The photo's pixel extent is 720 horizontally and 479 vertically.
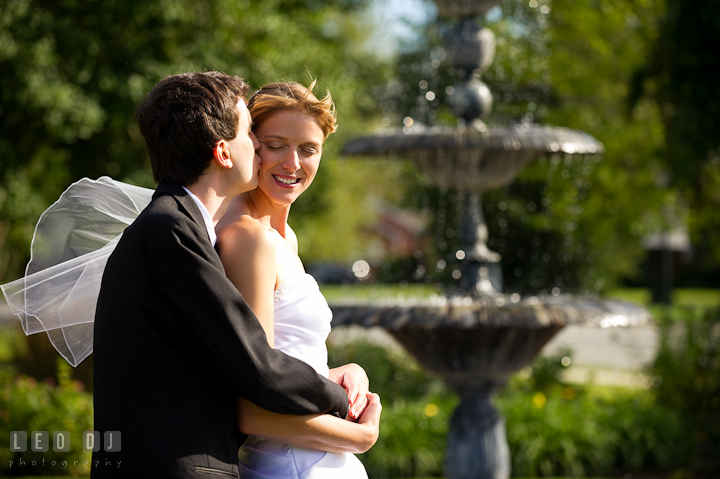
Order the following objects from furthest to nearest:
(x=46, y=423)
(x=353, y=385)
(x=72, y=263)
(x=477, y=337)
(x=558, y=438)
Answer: (x=558, y=438), (x=46, y=423), (x=477, y=337), (x=72, y=263), (x=353, y=385)

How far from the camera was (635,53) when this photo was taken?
422 inches

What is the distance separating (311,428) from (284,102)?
37.0 inches

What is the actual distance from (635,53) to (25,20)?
8.11 m

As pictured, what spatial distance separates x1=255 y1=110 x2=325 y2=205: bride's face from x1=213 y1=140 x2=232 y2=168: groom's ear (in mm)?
272

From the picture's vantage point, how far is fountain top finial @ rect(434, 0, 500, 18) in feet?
19.5

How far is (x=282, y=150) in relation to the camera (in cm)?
225

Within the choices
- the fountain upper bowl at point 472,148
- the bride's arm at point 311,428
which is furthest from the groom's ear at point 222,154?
the fountain upper bowl at point 472,148

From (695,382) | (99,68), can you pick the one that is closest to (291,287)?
(695,382)

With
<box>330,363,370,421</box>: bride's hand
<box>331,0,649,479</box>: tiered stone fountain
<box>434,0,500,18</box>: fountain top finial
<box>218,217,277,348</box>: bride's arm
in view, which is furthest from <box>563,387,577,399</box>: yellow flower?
<box>218,217,277,348</box>: bride's arm

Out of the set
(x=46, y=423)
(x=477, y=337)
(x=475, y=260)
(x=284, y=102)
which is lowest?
(x=46, y=423)

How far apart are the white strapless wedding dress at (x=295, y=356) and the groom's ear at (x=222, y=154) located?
1.31 ft

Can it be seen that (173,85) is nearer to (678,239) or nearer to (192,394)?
(192,394)

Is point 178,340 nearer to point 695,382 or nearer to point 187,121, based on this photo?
point 187,121

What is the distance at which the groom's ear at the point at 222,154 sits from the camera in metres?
1.94
